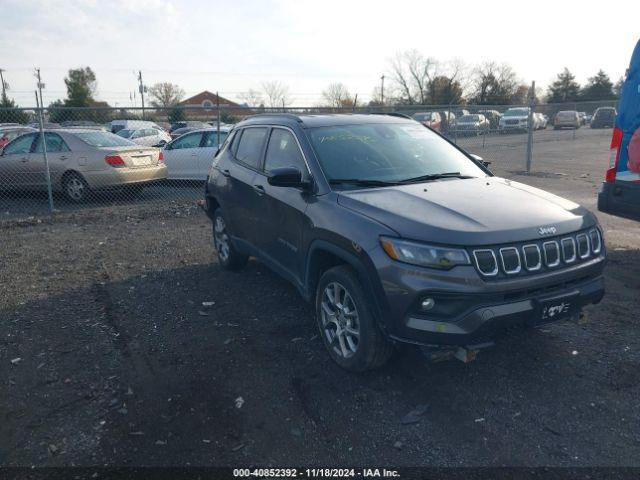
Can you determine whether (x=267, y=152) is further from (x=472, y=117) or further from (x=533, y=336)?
A: (x=472, y=117)

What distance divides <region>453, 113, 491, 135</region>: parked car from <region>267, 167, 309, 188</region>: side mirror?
1159 centimetres

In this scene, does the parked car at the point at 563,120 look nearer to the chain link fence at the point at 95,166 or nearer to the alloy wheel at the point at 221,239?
the chain link fence at the point at 95,166

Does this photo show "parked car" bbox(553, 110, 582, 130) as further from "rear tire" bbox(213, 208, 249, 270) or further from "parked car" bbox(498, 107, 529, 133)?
"rear tire" bbox(213, 208, 249, 270)

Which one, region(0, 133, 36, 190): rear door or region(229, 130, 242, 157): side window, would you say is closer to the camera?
region(229, 130, 242, 157): side window

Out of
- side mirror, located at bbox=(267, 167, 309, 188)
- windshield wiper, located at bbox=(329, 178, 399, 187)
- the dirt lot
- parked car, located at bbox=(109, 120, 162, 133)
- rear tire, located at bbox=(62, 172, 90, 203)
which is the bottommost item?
the dirt lot

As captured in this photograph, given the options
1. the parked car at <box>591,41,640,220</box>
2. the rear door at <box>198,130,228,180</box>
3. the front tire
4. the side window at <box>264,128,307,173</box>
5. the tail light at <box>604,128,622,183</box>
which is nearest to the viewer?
the front tire

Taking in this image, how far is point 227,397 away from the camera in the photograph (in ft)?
11.9

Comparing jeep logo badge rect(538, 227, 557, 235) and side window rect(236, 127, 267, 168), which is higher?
side window rect(236, 127, 267, 168)

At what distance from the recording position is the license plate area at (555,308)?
334cm

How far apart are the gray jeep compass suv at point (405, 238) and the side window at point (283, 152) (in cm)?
2

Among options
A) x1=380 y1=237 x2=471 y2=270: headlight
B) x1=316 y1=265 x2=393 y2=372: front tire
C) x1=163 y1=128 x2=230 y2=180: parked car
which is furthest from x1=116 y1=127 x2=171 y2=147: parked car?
x1=380 y1=237 x2=471 y2=270: headlight

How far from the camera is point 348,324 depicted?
381 centimetres

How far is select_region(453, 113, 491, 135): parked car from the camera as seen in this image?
607 inches

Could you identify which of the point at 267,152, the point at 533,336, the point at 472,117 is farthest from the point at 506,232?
the point at 472,117
